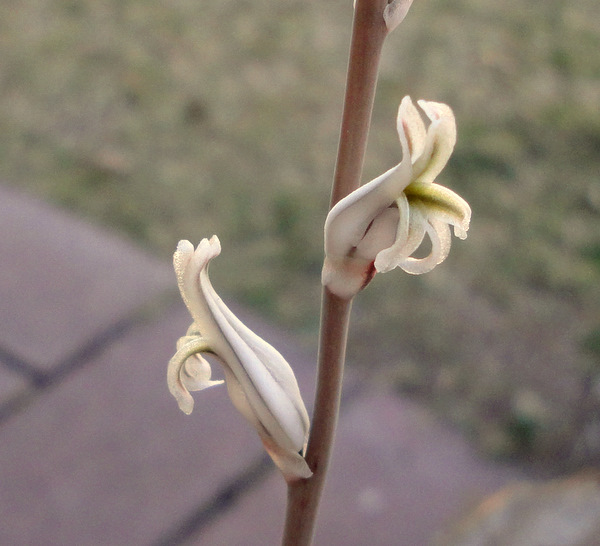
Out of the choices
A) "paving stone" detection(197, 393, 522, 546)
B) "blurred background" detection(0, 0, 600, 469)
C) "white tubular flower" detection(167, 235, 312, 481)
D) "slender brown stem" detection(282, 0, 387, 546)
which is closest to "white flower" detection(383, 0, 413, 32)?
"slender brown stem" detection(282, 0, 387, 546)

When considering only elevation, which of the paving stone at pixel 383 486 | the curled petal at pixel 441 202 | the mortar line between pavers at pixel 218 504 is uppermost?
the curled petal at pixel 441 202

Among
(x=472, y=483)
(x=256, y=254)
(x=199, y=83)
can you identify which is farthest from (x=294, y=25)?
(x=472, y=483)

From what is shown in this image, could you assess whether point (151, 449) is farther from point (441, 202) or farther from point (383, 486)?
point (441, 202)

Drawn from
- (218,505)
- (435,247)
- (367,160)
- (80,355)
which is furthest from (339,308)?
(367,160)

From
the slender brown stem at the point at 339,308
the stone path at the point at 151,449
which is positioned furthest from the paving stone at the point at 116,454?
the slender brown stem at the point at 339,308

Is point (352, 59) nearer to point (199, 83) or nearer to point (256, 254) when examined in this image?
point (256, 254)

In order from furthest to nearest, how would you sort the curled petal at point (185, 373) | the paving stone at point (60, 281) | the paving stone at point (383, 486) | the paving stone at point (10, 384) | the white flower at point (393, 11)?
the paving stone at point (60, 281) < the paving stone at point (10, 384) < the paving stone at point (383, 486) < the curled petal at point (185, 373) < the white flower at point (393, 11)

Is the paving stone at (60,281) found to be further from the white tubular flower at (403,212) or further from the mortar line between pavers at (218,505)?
the white tubular flower at (403,212)
